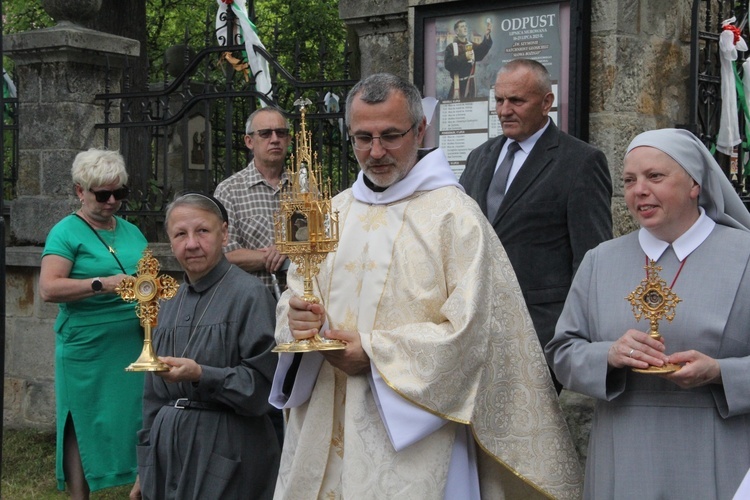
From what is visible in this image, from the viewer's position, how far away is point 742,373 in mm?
3336

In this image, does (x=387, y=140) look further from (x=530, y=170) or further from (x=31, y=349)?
(x=31, y=349)

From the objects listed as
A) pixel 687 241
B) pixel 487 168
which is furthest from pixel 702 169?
pixel 487 168

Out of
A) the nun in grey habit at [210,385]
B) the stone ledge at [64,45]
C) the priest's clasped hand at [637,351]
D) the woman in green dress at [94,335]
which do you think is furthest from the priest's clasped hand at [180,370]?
the stone ledge at [64,45]

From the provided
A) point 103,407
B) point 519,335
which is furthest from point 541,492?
point 103,407

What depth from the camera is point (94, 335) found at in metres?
6.11

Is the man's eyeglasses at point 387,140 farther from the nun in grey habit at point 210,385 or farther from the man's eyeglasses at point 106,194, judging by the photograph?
the man's eyeglasses at point 106,194

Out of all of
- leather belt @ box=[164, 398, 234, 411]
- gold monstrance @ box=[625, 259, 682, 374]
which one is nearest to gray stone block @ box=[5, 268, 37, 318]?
leather belt @ box=[164, 398, 234, 411]

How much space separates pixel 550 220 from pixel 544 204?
73 mm

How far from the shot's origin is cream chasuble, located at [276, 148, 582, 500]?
142 inches

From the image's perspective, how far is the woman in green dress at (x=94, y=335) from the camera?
5.96 m

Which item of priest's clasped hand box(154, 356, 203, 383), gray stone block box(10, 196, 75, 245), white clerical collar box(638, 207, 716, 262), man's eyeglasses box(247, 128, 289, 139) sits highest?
man's eyeglasses box(247, 128, 289, 139)

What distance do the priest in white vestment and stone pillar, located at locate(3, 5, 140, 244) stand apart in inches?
198

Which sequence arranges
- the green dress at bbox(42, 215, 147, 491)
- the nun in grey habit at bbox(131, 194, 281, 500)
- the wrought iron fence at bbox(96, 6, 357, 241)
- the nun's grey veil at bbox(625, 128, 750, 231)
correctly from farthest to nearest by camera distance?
1. the wrought iron fence at bbox(96, 6, 357, 241)
2. the green dress at bbox(42, 215, 147, 491)
3. the nun in grey habit at bbox(131, 194, 281, 500)
4. the nun's grey veil at bbox(625, 128, 750, 231)

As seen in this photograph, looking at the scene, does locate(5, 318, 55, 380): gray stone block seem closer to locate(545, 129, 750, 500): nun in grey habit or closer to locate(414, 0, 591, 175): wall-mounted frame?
locate(414, 0, 591, 175): wall-mounted frame
